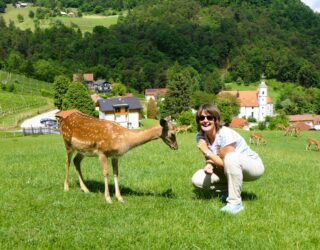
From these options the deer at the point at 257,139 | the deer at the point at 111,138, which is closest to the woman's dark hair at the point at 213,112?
the deer at the point at 111,138

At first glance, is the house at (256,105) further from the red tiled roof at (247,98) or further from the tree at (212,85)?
the tree at (212,85)

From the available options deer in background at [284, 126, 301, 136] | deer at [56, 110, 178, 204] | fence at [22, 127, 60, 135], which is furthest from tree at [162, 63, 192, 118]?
deer at [56, 110, 178, 204]

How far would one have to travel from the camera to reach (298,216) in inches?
249

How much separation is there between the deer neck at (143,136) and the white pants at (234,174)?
113cm

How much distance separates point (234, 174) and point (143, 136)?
1.84m

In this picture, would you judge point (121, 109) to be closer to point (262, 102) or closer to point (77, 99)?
point (77, 99)

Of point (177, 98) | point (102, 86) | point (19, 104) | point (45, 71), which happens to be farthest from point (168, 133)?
point (102, 86)

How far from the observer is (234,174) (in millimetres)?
6465

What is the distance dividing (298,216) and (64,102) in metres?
67.9

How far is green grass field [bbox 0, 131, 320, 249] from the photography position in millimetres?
5227

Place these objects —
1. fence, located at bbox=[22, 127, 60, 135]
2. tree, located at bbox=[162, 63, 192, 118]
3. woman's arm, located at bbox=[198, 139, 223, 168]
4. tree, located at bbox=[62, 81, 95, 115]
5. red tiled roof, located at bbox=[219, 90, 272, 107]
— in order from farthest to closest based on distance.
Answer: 1. red tiled roof, located at bbox=[219, 90, 272, 107]
2. tree, located at bbox=[162, 63, 192, 118]
3. tree, located at bbox=[62, 81, 95, 115]
4. fence, located at bbox=[22, 127, 60, 135]
5. woman's arm, located at bbox=[198, 139, 223, 168]

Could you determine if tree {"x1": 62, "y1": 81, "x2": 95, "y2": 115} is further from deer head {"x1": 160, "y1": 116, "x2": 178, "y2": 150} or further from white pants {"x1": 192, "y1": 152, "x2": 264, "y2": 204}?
white pants {"x1": 192, "y1": 152, "x2": 264, "y2": 204}

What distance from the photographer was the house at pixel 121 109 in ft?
268

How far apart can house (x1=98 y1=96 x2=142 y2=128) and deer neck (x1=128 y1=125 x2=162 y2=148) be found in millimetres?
72845
